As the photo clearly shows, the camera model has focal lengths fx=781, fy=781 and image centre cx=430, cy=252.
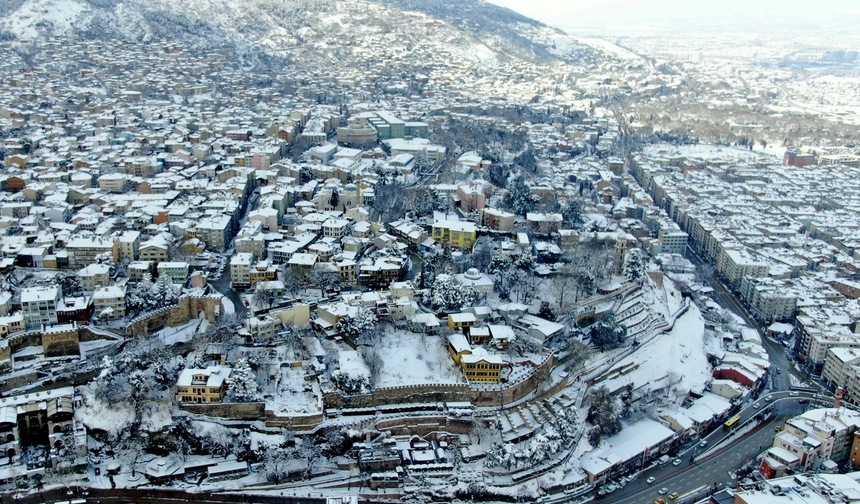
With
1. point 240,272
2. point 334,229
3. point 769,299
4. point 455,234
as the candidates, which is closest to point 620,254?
point 769,299

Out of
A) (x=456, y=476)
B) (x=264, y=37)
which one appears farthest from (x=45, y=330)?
(x=264, y=37)

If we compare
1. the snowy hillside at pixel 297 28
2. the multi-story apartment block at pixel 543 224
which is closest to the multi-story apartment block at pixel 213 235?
the multi-story apartment block at pixel 543 224

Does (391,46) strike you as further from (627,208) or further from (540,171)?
(627,208)

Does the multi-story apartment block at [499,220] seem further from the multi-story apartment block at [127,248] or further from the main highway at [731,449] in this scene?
the multi-story apartment block at [127,248]

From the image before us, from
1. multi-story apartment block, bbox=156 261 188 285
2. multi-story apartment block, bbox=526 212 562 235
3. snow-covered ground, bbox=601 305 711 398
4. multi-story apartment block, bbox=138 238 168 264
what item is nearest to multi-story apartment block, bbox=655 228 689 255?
multi-story apartment block, bbox=526 212 562 235

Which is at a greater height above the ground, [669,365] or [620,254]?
[620,254]

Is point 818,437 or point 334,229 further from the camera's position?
point 334,229

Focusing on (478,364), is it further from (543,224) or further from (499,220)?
(543,224)
